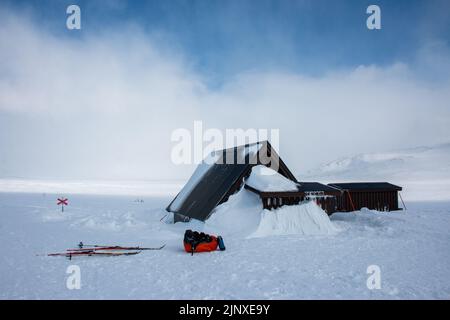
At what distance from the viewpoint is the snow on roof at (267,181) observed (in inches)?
742

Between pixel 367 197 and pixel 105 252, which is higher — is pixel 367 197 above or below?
above

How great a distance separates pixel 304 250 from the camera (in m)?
13.3

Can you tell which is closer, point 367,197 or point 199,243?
point 199,243

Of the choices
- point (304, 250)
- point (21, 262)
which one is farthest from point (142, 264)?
point (304, 250)

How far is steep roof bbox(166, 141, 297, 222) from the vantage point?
65.5ft

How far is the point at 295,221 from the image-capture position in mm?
18172

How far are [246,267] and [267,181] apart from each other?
31.2 feet

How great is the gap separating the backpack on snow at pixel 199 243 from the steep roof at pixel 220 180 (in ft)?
18.1
